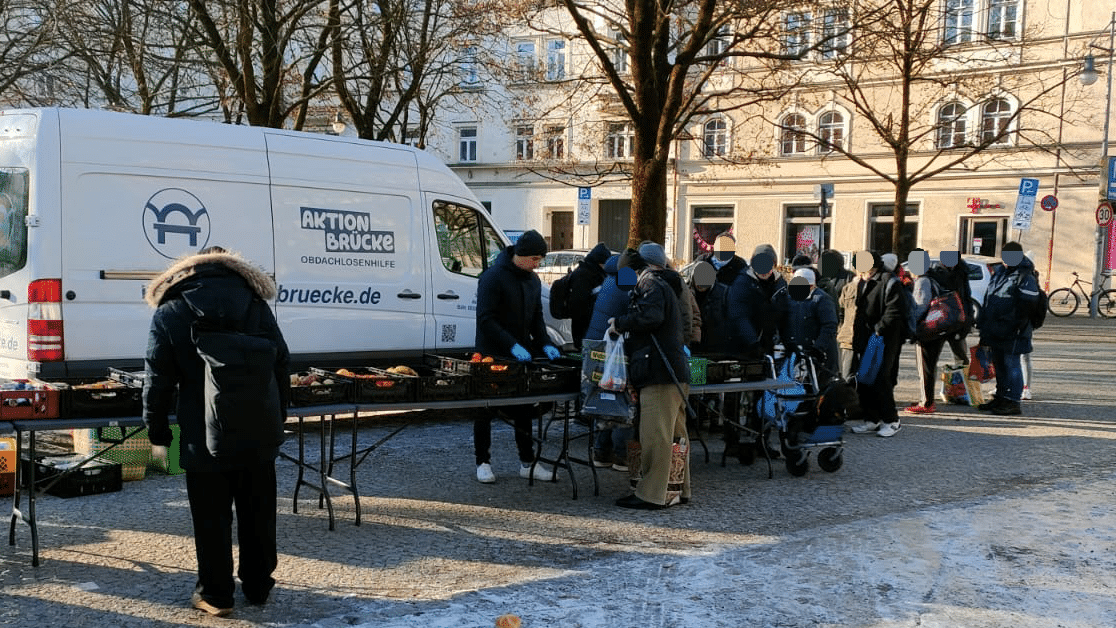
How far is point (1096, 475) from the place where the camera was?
838 centimetres

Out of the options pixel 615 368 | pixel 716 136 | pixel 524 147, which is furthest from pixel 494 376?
pixel 524 147

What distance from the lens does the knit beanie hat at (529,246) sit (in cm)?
740

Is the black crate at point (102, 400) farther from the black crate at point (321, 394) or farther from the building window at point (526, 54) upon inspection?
the building window at point (526, 54)

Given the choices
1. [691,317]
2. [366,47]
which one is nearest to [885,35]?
[691,317]

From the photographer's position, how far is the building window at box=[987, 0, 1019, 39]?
30.9 meters

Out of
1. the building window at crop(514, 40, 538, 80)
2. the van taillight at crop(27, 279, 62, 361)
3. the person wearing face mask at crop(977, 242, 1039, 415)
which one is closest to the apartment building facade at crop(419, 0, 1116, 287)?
the building window at crop(514, 40, 538, 80)

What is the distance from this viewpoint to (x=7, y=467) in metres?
6.76

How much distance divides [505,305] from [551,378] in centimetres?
84

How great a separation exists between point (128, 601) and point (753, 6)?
11651mm

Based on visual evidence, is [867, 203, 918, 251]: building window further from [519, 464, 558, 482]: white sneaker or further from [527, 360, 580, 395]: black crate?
[527, 360, 580, 395]: black crate

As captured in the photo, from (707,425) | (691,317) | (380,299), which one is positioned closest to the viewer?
(691,317)

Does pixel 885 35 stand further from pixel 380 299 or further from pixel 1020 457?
pixel 380 299

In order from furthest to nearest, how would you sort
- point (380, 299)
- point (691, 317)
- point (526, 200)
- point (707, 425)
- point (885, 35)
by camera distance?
point (526, 200) < point (885, 35) < point (707, 425) < point (380, 299) < point (691, 317)

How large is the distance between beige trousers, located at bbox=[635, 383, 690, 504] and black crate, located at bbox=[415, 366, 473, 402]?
1183 mm
